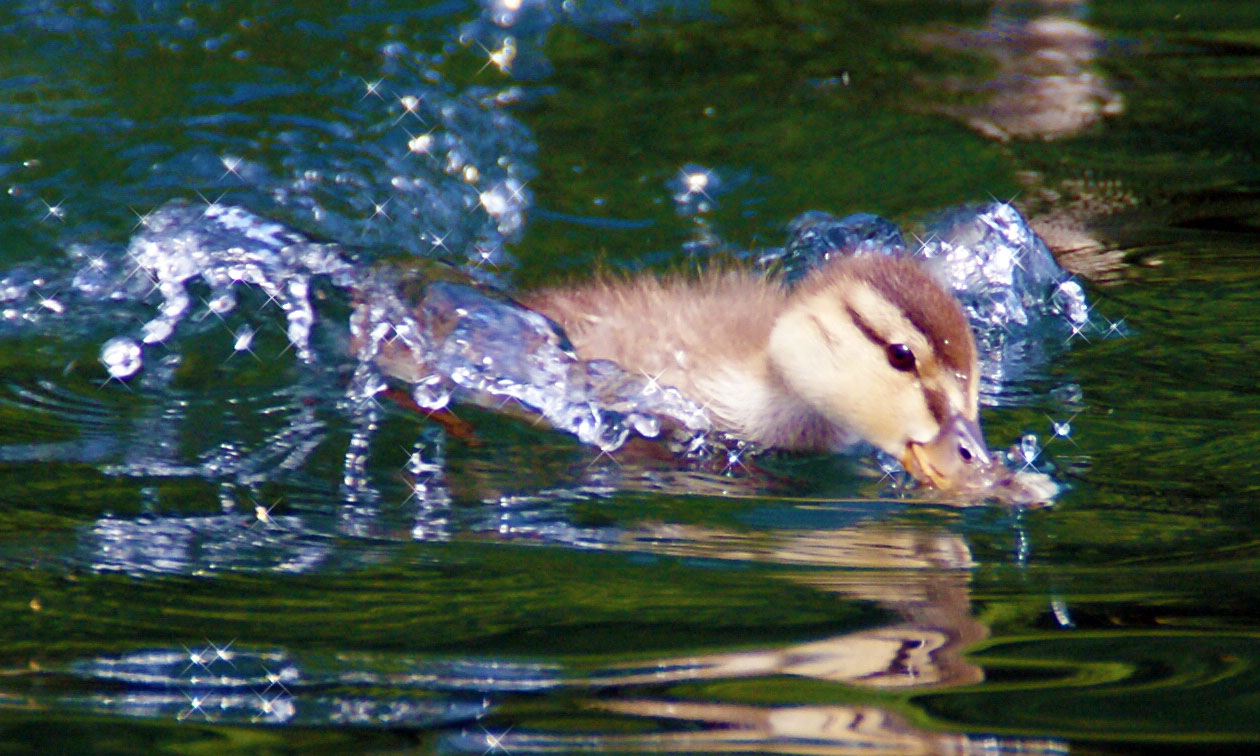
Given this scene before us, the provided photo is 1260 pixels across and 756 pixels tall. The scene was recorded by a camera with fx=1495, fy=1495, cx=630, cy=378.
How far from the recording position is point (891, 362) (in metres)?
4.15

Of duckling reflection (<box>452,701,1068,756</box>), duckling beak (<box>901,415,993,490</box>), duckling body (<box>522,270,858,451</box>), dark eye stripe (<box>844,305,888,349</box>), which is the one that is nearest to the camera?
duckling reflection (<box>452,701,1068,756</box>)

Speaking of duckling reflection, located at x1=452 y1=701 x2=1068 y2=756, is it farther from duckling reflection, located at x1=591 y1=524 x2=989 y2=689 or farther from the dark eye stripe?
the dark eye stripe

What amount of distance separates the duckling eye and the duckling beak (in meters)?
0.21

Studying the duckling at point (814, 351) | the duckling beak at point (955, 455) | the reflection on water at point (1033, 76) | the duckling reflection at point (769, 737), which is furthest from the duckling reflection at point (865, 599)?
the reflection on water at point (1033, 76)

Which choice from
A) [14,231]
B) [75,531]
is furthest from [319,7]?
[75,531]

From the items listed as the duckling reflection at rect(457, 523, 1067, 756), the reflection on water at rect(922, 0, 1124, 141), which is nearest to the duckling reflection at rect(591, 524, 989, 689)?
the duckling reflection at rect(457, 523, 1067, 756)

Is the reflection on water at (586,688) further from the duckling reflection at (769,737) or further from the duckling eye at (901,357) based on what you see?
the duckling eye at (901,357)

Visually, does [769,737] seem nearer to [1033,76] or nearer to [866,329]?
Result: [866,329]

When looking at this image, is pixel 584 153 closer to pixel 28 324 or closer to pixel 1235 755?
pixel 28 324

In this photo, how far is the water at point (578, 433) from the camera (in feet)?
8.55

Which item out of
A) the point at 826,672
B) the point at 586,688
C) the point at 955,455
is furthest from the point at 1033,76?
the point at 586,688

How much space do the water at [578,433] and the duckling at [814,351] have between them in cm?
21

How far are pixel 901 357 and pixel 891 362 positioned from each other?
43 mm

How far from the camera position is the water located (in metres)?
2.61
